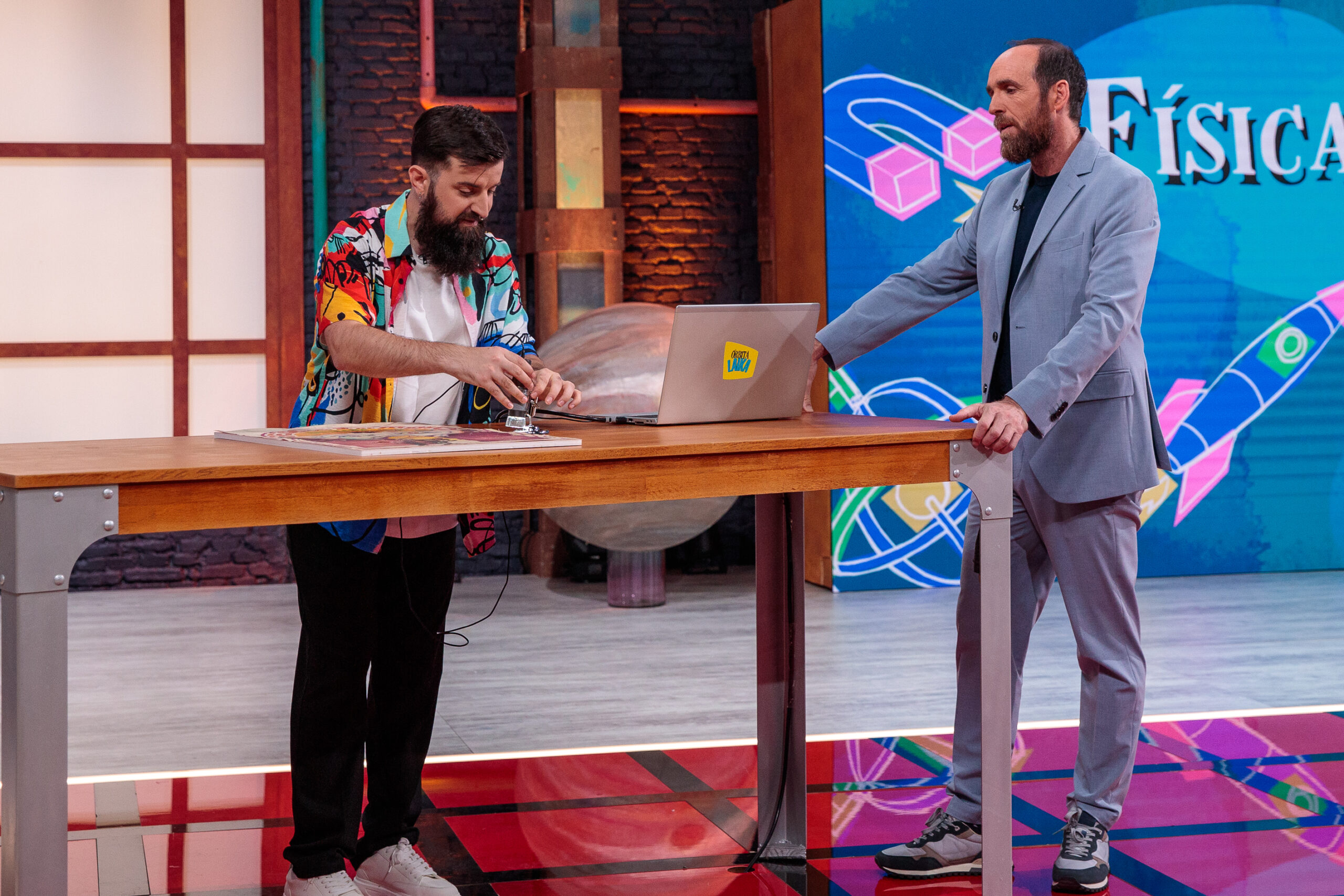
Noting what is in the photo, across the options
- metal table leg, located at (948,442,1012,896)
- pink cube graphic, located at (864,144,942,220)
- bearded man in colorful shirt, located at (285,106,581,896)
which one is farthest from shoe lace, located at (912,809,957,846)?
pink cube graphic, located at (864,144,942,220)

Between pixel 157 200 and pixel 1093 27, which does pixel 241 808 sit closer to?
pixel 157 200

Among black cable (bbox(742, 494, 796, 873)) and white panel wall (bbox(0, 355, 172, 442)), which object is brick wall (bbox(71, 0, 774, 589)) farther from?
black cable (bbox(742, 494, 796, 873))

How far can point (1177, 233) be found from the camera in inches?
256

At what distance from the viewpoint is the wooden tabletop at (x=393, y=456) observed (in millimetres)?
1829

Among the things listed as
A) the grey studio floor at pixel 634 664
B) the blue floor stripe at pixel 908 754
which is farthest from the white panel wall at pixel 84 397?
the blue floor stripe at pixel 908 754

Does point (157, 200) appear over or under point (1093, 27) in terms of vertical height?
under

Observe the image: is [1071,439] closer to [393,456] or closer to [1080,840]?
[1080,840]

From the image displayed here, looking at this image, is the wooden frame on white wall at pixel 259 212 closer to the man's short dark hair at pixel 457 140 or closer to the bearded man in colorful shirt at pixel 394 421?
the bearded man in colorful shirt at pixel 394 421

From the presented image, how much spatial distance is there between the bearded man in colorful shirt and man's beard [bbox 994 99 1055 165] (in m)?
0.99

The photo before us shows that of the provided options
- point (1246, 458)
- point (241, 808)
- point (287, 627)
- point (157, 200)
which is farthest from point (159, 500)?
point (1246, 458)

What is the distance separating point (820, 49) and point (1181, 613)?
2901mm

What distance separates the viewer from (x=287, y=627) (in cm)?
581

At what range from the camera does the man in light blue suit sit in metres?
2.66

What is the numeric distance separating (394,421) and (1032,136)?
4.40 feet
